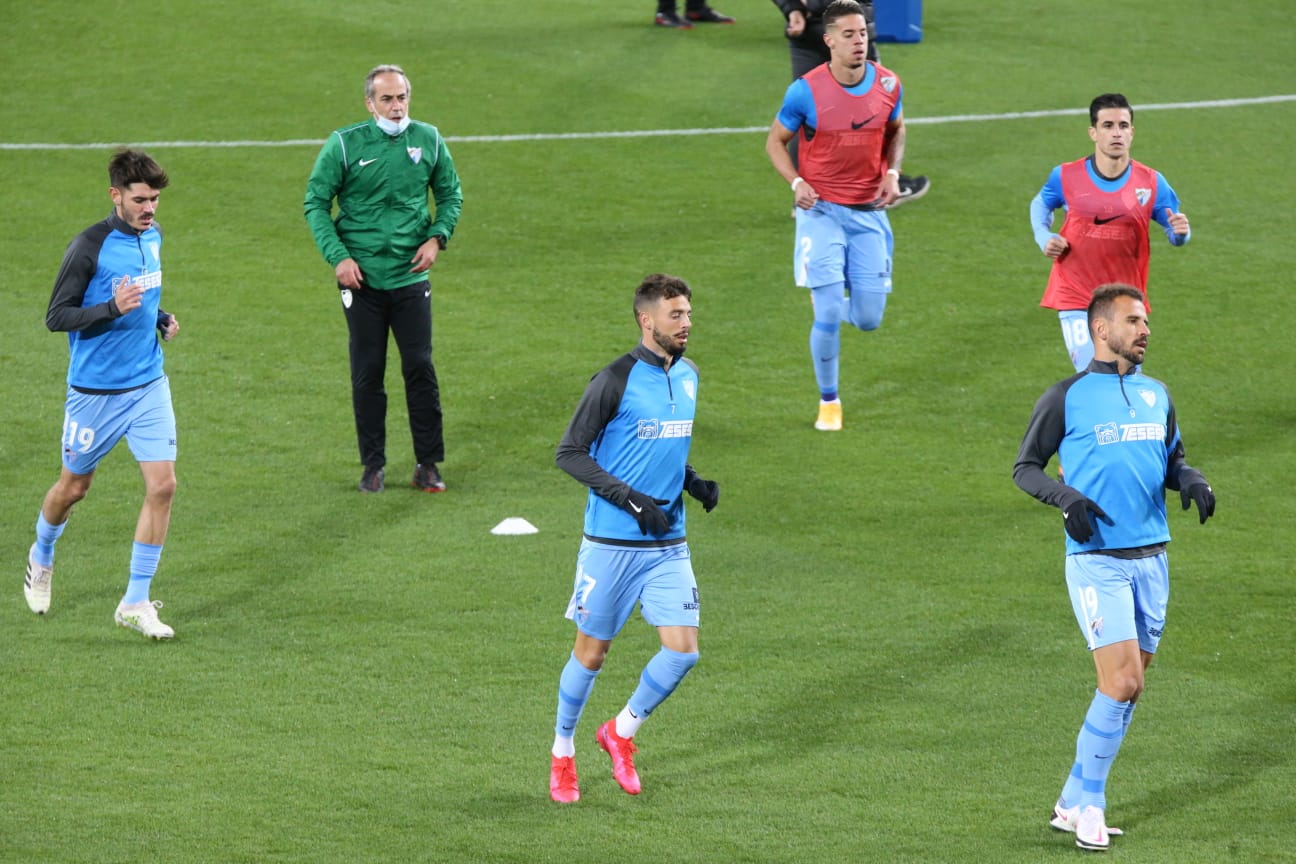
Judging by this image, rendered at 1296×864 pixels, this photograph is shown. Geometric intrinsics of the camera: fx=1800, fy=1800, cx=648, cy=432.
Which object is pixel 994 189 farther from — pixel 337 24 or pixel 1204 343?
pixel 337 24

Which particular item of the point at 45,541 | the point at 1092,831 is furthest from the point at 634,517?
the point at 45,541

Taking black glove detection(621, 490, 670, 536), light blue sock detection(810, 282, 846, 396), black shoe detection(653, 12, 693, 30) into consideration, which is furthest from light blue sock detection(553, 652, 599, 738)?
black shoe detection(653, 12, 693, 30)

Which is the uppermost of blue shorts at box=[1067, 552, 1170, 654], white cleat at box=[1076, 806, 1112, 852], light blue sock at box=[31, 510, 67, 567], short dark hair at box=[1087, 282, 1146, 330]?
short dark hair at box=[1087, 282, 1146, 330]

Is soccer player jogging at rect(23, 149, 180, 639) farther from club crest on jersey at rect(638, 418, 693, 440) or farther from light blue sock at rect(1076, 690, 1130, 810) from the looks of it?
light blue sock at rect(1076, 690, 1130, 810)

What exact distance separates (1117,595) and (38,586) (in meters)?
5.69

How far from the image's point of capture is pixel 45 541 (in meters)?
9.50

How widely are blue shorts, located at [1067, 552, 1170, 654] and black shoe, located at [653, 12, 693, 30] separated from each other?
16.8m

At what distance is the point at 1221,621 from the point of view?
369 inches

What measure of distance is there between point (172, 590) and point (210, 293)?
589 cm

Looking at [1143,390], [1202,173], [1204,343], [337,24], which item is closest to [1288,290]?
[1204,343]

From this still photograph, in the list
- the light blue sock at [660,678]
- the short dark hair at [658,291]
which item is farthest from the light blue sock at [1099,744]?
the short dark hair at [658,291]

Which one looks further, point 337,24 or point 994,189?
point 337,24

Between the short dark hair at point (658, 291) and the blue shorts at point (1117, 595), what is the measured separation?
74.3 inches

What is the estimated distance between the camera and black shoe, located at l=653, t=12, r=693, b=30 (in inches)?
899
